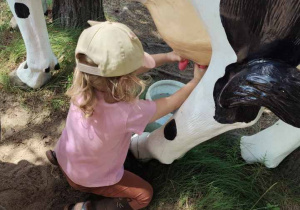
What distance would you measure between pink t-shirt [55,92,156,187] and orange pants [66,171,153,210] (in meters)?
0.05

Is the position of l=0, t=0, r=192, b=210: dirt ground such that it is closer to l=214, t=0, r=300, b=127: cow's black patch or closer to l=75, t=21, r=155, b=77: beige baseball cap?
l=75, t=21, r=155, b=77: beige baseball cap

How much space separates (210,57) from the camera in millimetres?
1309

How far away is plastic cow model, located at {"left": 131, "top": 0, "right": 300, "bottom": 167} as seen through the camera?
41.4 inches

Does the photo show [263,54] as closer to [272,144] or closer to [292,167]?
[272,144]

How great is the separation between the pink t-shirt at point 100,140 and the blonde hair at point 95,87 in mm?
49

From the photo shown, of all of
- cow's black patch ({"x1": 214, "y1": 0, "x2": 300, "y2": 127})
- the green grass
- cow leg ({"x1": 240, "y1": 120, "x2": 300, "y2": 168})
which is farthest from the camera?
the green grass

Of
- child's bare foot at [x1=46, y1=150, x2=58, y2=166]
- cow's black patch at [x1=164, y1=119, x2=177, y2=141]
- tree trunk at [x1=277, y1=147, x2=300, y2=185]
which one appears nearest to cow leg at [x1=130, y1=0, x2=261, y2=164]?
cow's black patch at [x1=164, y1=119, x2=177, y2=141]

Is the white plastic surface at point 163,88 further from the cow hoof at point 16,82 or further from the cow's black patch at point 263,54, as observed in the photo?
the cow's black patch at point 263,54

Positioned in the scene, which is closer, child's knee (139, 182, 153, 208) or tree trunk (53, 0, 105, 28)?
child's knee (139, 182, 153, 208)

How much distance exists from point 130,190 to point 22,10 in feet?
3.24

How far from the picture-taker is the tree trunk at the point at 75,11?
2484 mm

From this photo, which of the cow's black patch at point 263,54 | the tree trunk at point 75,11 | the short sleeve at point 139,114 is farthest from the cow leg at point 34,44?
the cow's black patch at point 263,54

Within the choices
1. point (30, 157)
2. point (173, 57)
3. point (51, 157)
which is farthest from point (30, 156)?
point (173, 57)

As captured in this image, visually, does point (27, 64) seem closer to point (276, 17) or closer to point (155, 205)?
point (155, 205)
